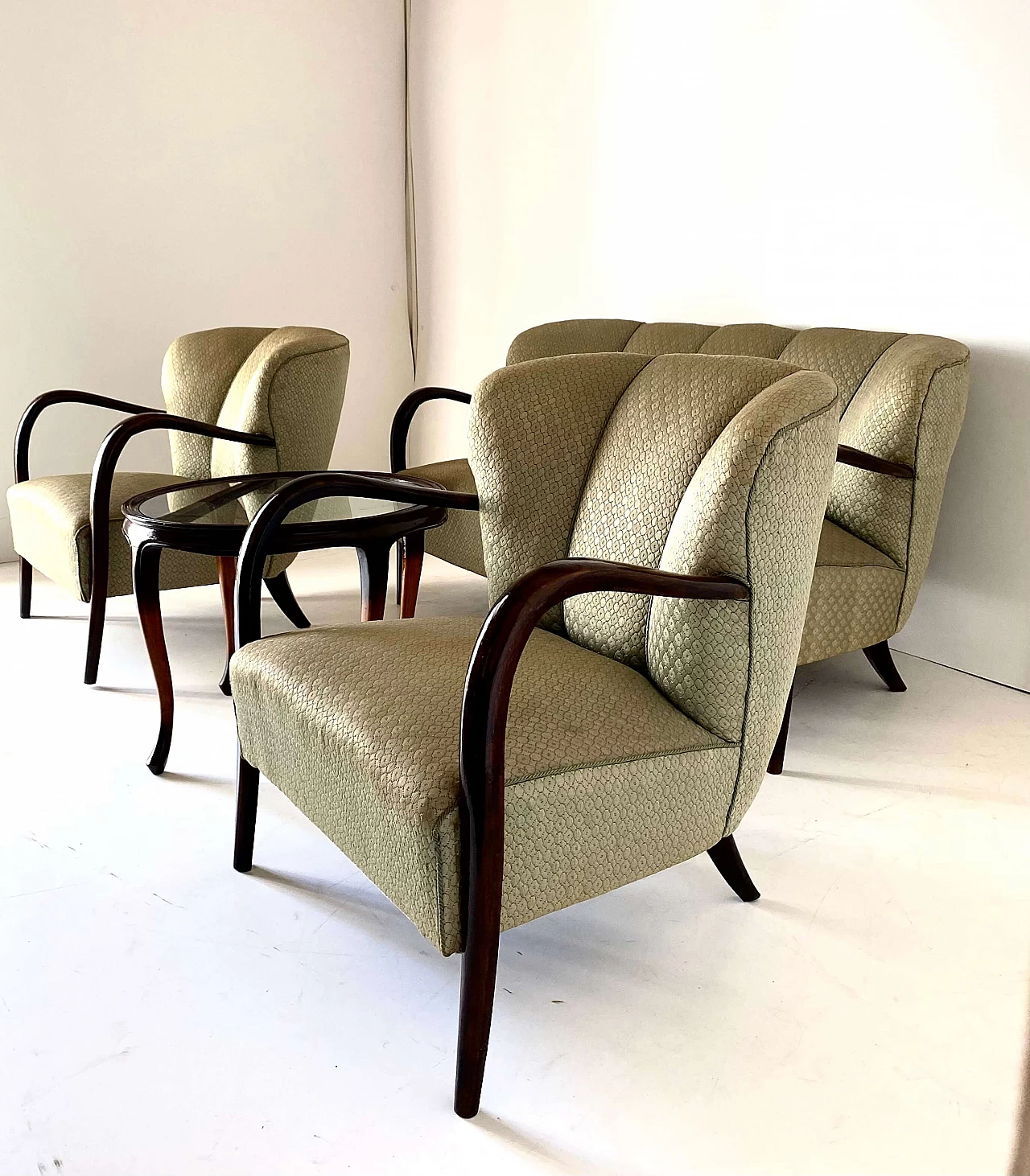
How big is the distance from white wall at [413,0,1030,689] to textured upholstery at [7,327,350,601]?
1172 mm

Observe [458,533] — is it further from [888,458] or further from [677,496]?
[677,496]

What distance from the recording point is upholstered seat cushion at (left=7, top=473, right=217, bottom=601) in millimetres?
2463

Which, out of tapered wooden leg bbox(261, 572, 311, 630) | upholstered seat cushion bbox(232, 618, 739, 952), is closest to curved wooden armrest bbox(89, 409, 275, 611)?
tapered wooden leg bbox(261, 572, 311, 630)

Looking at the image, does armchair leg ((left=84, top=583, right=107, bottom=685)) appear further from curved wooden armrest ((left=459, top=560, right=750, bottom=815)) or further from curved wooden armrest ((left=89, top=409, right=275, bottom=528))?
curved wooden armrest ((left=459, top=560, right=750, bottom=815))

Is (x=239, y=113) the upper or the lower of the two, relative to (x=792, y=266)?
upper

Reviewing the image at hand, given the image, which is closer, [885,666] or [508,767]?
[508,767]

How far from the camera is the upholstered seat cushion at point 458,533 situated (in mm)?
2785

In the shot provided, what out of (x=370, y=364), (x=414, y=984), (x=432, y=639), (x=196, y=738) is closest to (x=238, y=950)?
(x=414, y=984)

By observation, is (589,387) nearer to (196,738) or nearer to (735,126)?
(196,738)

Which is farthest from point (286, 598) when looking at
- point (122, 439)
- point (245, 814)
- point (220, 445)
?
point (245, 814)

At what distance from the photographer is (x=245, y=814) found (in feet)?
A: 5.55

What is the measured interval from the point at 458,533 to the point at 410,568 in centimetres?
32

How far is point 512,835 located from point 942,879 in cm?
89

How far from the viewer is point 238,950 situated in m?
1.50
